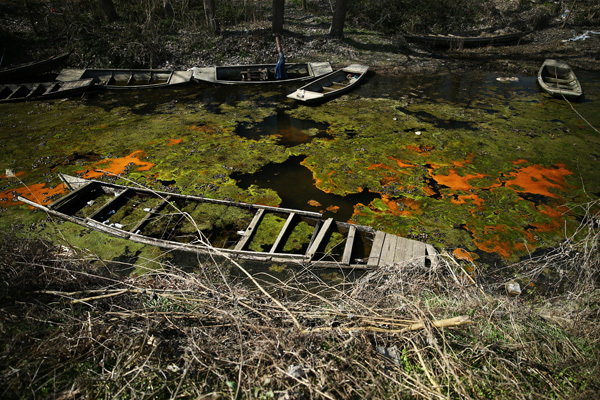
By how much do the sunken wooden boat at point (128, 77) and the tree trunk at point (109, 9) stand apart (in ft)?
19.6

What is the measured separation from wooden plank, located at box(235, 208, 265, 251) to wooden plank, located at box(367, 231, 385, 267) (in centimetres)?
195

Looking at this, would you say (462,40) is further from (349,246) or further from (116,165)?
(116,165)

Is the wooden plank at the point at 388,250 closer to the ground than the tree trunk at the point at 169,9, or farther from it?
closer to the ground

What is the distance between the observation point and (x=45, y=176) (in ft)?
24.2

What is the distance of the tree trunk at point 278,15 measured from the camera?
15.4 m

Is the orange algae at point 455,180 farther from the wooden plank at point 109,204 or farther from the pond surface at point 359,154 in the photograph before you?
the wooden plank at point 109,204

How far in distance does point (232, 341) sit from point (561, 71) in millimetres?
15891

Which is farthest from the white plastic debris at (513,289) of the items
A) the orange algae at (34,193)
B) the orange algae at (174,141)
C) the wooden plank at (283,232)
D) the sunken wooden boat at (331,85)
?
the orange algae at (34,193)

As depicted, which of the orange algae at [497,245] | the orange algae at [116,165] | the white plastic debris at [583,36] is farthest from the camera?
the white plastic debris at [583,36]

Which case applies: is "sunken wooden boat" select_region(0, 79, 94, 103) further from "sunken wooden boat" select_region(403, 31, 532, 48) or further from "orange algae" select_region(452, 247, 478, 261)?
"sunken wooden boat" select_region(403, 31, 532, 48)

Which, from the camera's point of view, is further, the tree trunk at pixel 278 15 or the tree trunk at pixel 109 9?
the tree trunk at pixel 109 9

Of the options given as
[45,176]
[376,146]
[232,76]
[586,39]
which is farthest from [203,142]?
[586,39]

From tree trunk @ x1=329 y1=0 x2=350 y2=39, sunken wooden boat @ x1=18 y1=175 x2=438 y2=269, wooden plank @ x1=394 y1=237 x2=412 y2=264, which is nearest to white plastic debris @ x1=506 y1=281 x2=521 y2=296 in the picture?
sunken wooden boat @ x1=18 y1=175 x2=438 y2=269

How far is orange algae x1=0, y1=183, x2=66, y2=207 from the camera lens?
6.53 m
